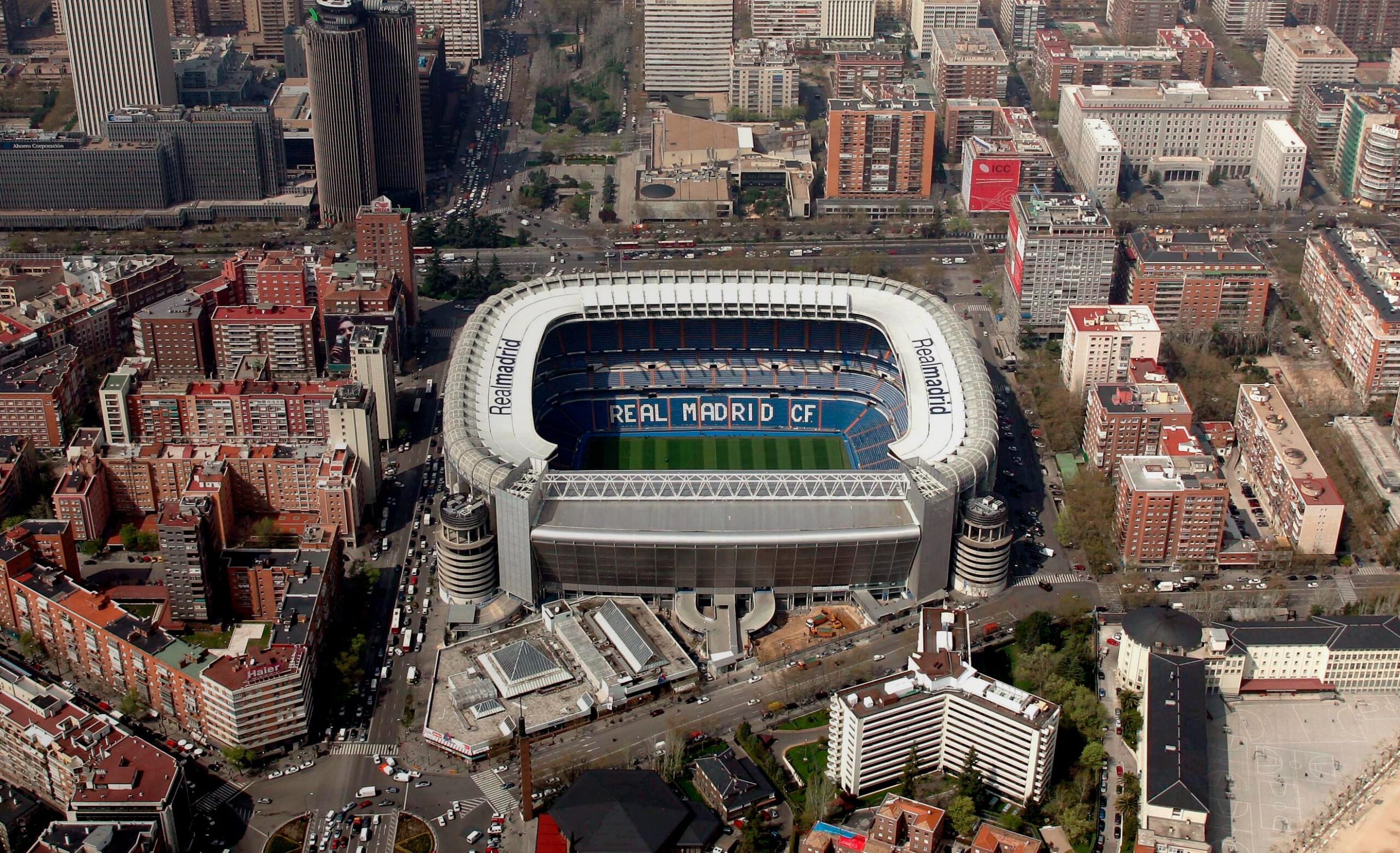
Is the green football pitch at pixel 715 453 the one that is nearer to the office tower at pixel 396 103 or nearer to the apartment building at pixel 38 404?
the apartment building at pixel 38 404

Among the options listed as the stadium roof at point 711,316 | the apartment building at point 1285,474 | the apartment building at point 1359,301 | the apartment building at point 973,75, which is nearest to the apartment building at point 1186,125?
the apartment building at point 973,75

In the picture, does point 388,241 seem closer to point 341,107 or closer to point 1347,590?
point 341,107

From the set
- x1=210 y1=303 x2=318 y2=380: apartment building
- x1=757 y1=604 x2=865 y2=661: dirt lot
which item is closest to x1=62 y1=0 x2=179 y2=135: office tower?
x1=210 y1=303 x2=318 y2=380: apartment building

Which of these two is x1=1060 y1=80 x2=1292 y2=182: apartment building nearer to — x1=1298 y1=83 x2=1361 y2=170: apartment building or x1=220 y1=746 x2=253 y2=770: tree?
x1=1298 y1=83 x2=1361 y2=170: apartment building

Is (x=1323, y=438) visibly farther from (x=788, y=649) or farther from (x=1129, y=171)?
(x=1129, y=171)

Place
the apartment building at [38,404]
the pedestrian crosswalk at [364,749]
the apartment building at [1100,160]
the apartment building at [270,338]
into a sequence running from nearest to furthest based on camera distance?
the pedestrian crosswalk at [364,749] < the apartment building at [38,404] < the apartment building at [270,338] < the apartment building at [1100,160]

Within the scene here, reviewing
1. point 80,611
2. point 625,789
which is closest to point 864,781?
point 625,789

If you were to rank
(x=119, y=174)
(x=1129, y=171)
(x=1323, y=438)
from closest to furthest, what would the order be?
(x=1323, y=438), (x=119, y=174), (x=1129, y=171)
